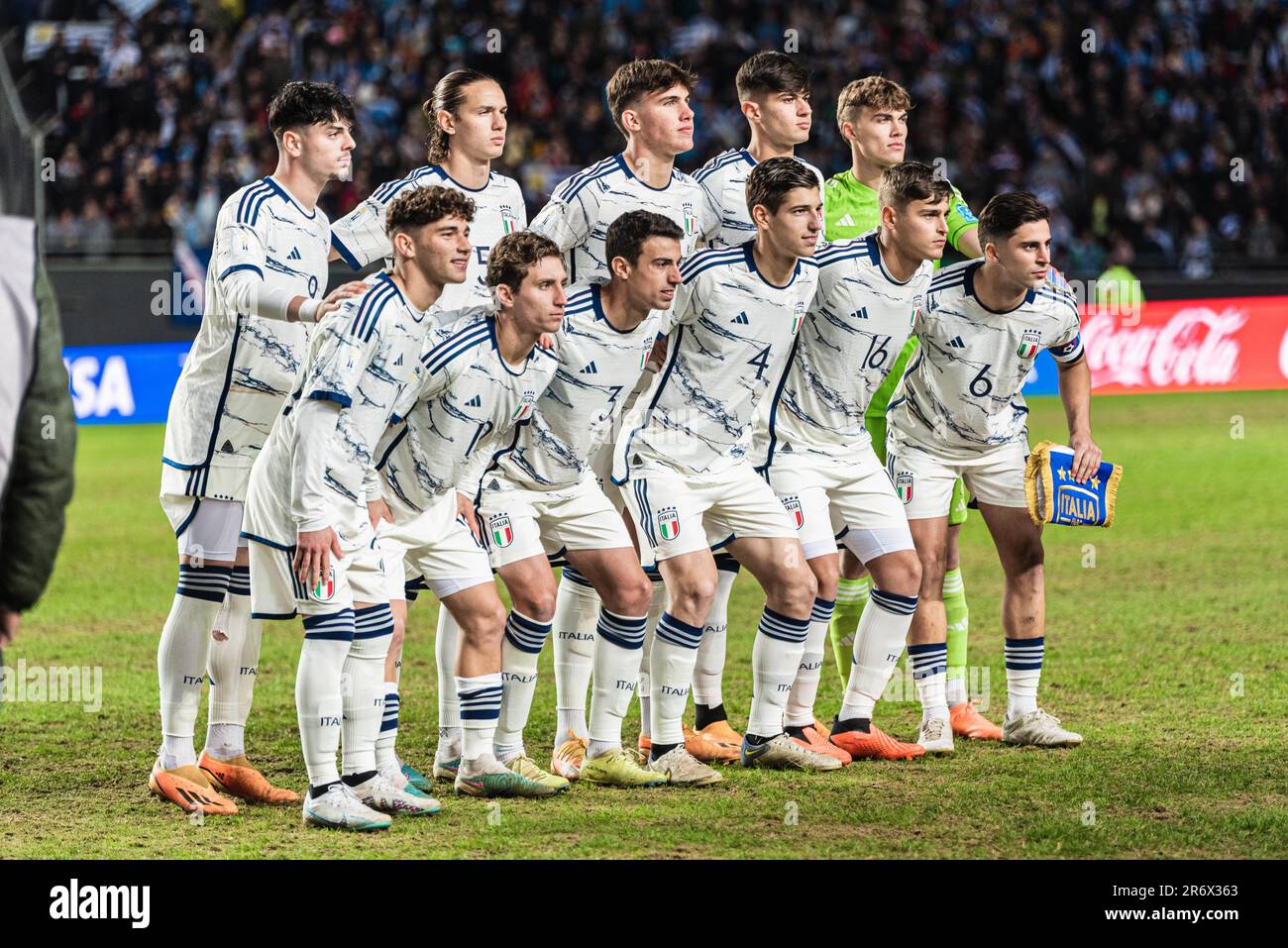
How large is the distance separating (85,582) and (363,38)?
14205 millimetres

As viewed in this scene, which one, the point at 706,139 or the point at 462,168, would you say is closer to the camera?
the point at 462,168

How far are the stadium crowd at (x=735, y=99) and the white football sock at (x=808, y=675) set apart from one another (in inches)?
565

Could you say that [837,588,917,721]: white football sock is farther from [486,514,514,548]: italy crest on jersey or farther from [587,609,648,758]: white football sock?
[486,514,514,548]: italy crest on jersey

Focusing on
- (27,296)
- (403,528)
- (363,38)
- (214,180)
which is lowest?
(403,528)

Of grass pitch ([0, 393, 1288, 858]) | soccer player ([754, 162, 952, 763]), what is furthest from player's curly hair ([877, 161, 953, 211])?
grass pitch ([0, 393, 1288, 858])

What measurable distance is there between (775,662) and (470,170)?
2.15 meters

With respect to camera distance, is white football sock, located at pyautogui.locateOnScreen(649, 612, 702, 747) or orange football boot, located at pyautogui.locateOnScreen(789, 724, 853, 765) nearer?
white football sock, located at pyautogui.locateOnScreen(649, 612, 702, 747)

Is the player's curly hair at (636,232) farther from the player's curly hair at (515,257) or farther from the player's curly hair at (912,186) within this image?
the player's curly hair at (912,186)

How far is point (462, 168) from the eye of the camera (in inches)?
245

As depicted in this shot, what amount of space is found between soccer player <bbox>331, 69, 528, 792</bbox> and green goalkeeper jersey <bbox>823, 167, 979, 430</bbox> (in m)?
1.33

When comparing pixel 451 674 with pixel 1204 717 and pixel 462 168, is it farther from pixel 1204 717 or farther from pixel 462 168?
pixel 1204 717

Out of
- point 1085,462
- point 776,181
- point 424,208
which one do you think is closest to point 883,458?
point 1085,462

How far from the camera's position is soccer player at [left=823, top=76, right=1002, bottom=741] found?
21.9 feet
